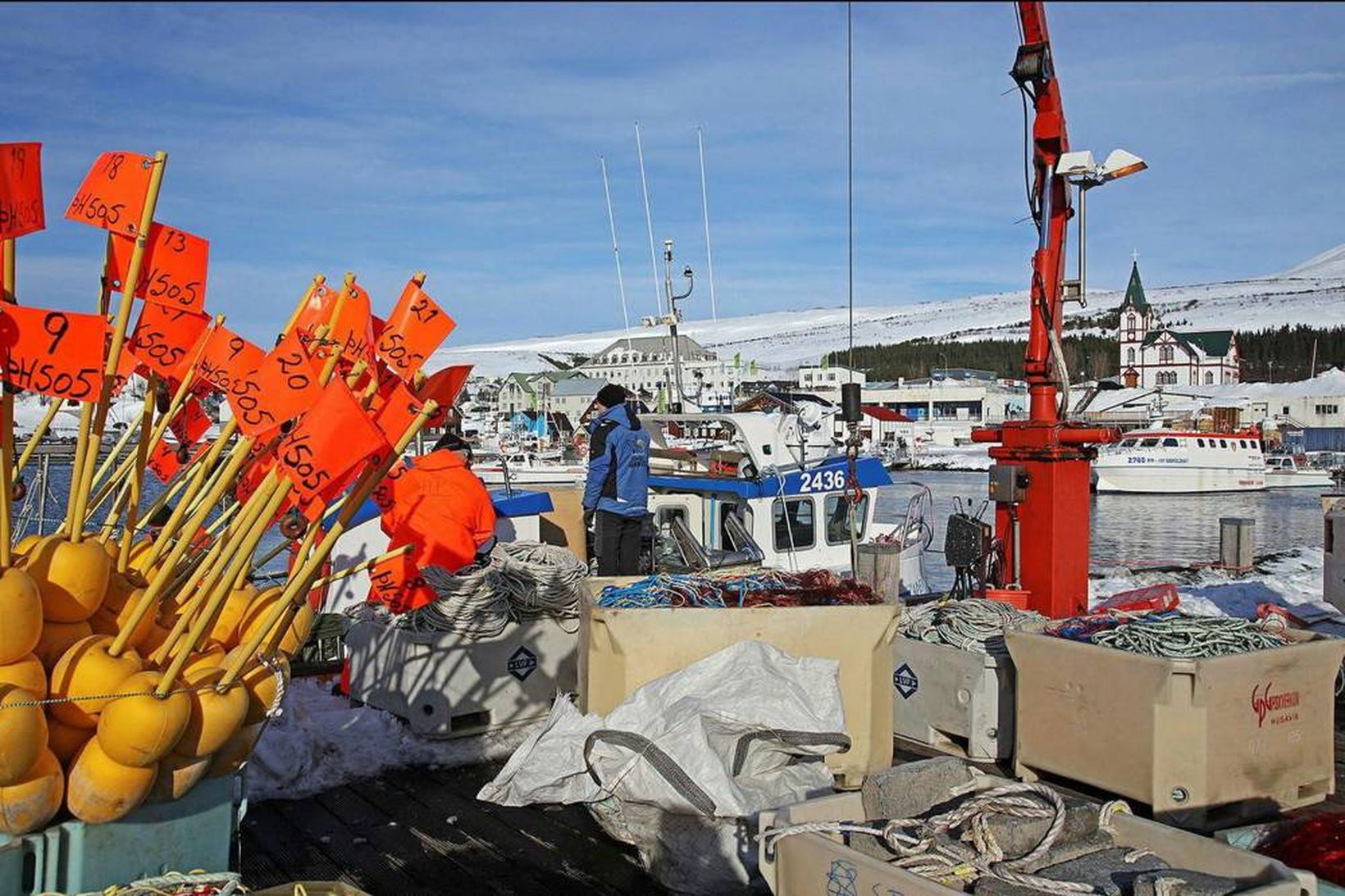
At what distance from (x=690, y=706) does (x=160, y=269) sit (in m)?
2.48

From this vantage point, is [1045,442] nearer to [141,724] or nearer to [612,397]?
[612,397]

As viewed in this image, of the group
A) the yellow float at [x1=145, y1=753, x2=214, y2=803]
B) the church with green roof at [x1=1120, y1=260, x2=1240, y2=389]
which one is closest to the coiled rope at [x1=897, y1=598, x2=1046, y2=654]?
the yellow float at [x1=145, y1=753, x2=214, y2=803]

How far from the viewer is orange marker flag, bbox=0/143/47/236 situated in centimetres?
341

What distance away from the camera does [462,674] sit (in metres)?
6.14

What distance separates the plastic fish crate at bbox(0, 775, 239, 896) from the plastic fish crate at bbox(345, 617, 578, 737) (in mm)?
2421

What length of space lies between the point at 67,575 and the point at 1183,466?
47572 millimetres

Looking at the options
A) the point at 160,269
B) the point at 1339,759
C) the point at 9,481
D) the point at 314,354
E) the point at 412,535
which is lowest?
the point at 1339,759

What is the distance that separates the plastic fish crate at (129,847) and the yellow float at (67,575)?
58cm

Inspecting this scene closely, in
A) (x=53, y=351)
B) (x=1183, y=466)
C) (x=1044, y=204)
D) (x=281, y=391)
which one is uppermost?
(x=1044, y=204)

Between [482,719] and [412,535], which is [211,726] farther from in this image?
[482,719]

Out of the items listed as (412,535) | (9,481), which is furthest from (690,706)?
(9,481)

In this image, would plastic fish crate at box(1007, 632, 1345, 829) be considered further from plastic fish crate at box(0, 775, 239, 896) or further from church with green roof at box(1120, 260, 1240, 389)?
church with green roof at box(1120, 260, 1240, 389)

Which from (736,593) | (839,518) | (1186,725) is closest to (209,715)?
(736,593)

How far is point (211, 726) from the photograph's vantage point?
328cm
